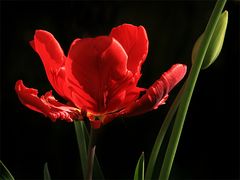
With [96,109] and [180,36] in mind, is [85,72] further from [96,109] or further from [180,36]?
[180,36]

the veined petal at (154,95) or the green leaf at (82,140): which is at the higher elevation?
the veined petal at (154,95)

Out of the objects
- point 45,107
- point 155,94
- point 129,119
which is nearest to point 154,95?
point 155,94

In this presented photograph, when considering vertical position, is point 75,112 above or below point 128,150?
above

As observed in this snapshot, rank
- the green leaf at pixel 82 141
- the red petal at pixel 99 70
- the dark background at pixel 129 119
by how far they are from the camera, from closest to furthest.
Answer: the red petal at pixel 99 70, the green leaf at pixel 82 141, the dark background at pixel 129 119

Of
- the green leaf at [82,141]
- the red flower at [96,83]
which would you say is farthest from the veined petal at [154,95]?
the green leaf at [82,141]

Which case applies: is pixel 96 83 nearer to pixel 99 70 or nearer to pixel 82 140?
pixel 99 70

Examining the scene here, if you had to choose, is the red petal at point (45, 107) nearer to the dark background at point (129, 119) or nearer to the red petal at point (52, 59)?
the red petal at point (52, 59)

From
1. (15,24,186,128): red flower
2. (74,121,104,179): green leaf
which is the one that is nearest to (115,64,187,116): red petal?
(15,24,186,128): red flower

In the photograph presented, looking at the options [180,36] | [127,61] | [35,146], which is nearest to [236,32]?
[180,36]
